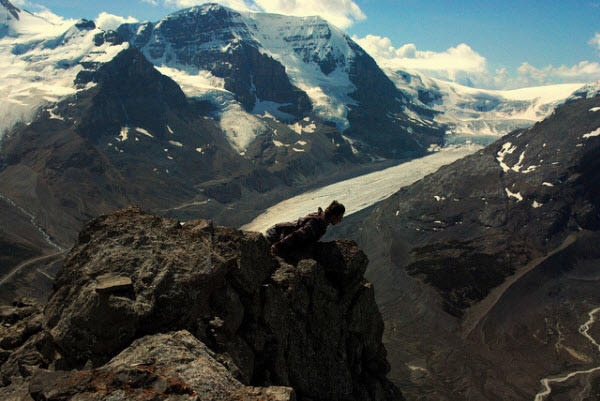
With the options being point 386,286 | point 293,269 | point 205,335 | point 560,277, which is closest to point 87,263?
point 205,335

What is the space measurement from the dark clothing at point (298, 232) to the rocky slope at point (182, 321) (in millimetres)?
513

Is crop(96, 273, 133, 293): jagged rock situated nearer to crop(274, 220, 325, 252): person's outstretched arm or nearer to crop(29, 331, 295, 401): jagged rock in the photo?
crop(29, 331, 295, 401): jagged rock

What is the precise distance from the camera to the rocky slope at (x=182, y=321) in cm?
832

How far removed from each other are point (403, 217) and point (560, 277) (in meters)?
39.3

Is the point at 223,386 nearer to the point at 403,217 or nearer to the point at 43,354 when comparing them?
the point at 43,354

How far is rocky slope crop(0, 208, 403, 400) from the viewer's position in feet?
27.3

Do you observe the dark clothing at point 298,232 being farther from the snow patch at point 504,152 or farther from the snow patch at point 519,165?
the snow patch at point 504,152

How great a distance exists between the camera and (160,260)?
11.0 m

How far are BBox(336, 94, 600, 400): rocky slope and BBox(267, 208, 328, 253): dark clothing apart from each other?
180 feet

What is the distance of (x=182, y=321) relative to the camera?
1048 cm

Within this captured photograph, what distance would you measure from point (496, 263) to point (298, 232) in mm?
89669

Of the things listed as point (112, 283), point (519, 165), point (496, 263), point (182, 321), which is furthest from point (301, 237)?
point (519, 165)

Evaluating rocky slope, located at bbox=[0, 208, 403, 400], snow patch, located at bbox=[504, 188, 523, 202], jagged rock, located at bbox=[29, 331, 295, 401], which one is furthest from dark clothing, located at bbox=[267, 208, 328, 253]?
snow patch, located at bbox=[504, 188, 523, 202]

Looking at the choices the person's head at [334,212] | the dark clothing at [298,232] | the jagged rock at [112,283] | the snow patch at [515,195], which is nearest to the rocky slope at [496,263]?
the snow patch at [515,195]
